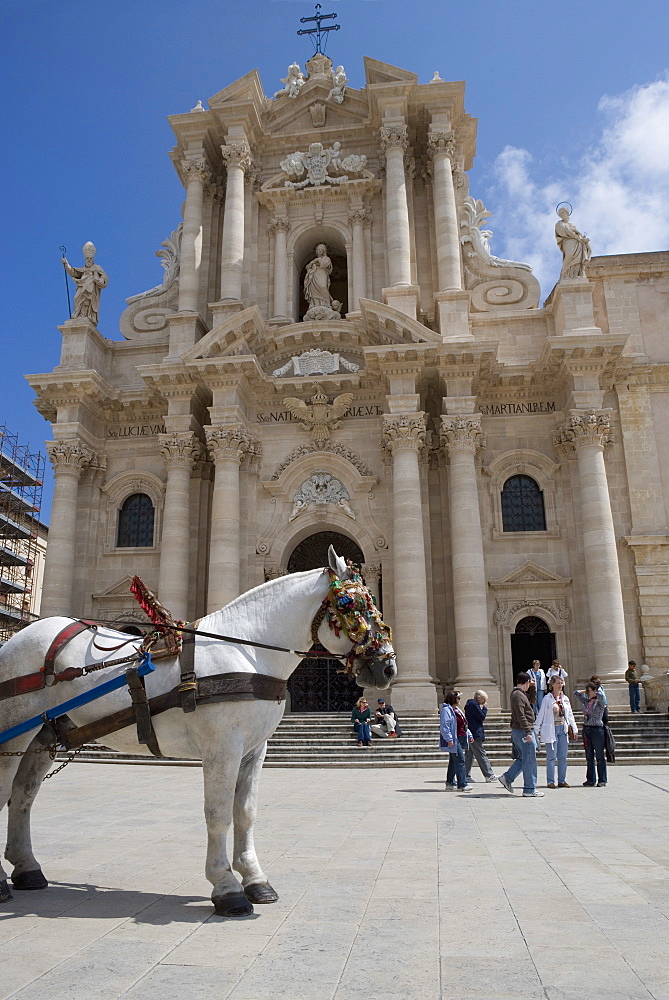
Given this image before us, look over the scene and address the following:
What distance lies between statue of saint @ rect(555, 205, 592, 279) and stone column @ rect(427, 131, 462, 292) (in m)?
3.33

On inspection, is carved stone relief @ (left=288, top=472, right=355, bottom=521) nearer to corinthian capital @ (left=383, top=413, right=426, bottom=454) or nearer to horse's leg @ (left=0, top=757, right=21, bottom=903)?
corinthian capital @ (left=383, top=413, right=426, bottom=454)

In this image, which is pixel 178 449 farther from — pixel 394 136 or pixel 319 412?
pixel 394 136

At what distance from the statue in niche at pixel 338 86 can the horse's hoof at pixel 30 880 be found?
2926 cm

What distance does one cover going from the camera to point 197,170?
1121 inches

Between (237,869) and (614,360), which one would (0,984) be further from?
(614,360)

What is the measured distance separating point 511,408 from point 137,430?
1265 centimetres

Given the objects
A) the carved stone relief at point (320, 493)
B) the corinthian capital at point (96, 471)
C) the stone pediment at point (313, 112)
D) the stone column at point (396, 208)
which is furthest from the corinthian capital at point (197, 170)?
the carved stone relief at point (320, 493)

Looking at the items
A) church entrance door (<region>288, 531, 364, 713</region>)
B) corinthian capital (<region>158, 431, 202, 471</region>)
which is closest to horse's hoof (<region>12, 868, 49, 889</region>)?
church entrance door (<region>288, 531, 364, 713</region>)

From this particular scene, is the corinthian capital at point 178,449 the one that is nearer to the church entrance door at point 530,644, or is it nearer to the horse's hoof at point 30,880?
the church entrance door at point 530,644

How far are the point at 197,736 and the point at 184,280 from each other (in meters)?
23.5

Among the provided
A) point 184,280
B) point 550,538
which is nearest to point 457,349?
point 550,538

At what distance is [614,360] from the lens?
23.5 meters

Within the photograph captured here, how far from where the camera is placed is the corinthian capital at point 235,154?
27.8 metres

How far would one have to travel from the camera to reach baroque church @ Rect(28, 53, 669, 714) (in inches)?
896
